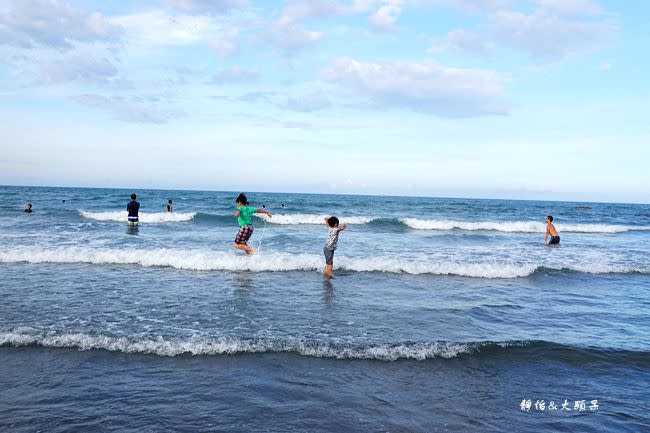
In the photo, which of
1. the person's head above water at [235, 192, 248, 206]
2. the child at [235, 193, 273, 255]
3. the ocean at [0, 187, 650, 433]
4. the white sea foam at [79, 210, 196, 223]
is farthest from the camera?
the white sea foam at [79, 210, 196, 223]

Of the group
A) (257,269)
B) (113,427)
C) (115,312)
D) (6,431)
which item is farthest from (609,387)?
(257,269)

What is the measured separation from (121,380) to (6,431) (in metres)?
1.22

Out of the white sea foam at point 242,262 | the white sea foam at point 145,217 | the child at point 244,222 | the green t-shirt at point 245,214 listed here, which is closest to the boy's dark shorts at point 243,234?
the child at point 244,222

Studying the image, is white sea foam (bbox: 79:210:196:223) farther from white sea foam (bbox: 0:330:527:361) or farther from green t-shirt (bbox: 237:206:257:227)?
white sea foam (bbox: 0:330:527:361)

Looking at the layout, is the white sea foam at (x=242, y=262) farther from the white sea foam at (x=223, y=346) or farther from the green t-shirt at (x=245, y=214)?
the white sea foam at (x=223, y=346)

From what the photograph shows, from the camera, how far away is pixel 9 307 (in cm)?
742

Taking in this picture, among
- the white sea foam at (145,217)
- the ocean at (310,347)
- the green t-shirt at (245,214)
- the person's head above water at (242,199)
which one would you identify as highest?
the person's head above water at (242,199)

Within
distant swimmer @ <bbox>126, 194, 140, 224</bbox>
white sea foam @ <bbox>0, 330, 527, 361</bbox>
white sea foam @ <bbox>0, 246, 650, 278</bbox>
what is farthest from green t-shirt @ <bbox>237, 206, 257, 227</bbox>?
distant swimmer @ <bbox>126, 194, 140, 224</bbox>

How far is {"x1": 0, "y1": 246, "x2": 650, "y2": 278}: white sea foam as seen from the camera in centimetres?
1207

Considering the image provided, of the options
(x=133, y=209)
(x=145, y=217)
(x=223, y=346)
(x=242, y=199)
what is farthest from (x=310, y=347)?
(x=145, y=217)

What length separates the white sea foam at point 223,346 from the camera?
578cm

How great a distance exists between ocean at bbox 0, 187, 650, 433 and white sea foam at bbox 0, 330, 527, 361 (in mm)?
25

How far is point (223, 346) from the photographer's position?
231 inches

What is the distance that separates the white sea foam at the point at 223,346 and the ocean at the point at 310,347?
0.08ft
